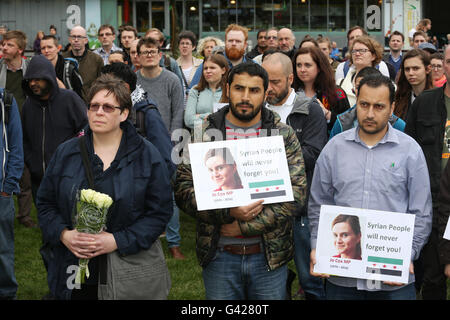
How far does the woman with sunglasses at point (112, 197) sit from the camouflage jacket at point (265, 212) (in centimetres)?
19

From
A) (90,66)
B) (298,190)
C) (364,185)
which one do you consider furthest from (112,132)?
(90,66)

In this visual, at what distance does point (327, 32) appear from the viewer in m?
34.8

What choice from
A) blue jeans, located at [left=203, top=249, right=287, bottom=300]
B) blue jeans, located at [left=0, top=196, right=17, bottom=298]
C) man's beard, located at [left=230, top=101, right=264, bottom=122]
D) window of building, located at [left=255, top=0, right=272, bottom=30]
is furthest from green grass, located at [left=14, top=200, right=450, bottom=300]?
window of building, located at [left=255, top=0, right=272, bottom=30]

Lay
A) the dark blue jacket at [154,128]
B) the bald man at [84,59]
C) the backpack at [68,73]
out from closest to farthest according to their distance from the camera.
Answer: the dark blue jacket at [154,128] < the backpack at [68,73] < the bald man at [84,59]

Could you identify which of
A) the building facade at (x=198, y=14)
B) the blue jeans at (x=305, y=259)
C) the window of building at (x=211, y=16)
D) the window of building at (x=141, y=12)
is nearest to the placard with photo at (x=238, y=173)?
the blue jeans at (x=305, y=259)

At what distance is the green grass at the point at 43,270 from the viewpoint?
5871 millimetres

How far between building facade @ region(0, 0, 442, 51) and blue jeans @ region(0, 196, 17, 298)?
99.3ft

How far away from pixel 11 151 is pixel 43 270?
73.1 inches

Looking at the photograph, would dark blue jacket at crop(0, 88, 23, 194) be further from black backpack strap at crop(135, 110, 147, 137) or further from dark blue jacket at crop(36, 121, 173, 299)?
dark blue jacket at crop(36, 121, 173, 299)

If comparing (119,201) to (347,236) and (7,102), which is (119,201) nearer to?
(347,236)

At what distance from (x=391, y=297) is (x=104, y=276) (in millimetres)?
1732

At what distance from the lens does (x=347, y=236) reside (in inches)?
139

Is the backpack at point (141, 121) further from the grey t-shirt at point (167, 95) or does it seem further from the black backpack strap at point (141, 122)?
the grey t-shirt at point (167, 95)
